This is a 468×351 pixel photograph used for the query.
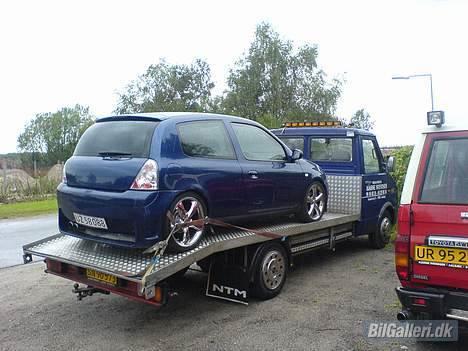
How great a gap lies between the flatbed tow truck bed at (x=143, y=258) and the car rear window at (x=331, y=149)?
1761 mm

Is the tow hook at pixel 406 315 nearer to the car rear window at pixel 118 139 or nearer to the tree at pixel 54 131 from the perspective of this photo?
the car rear window at pixel 118 139

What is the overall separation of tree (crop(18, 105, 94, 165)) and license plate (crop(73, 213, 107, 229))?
72218mm

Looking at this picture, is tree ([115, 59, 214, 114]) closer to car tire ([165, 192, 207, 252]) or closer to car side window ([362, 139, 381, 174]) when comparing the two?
car side window ([362, 139, 381, 174])

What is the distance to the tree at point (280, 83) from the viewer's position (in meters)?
36.2

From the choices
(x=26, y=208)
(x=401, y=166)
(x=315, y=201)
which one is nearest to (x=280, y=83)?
(x=26, y=208)

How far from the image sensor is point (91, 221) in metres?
4.82

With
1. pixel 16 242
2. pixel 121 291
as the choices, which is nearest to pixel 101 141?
pixel 121 291

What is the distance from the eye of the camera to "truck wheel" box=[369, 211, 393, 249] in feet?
28.1

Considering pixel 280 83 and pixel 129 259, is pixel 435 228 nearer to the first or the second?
pixel 129 259

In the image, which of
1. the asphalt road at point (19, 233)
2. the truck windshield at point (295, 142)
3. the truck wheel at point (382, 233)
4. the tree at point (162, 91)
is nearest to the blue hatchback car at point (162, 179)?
the truck windshield at point (295, 142)

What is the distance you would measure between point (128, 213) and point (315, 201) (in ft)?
10.6

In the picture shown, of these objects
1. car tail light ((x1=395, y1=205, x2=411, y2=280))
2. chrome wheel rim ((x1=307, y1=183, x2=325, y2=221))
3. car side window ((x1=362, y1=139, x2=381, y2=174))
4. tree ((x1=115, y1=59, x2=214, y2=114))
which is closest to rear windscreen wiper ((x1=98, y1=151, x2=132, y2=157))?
car tail light ((x1=395, y1=205, x2=411, y2=280))

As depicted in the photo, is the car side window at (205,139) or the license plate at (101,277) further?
the car side window at (205,139)

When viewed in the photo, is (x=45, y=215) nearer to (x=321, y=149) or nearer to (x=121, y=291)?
(x=321, y=149)
